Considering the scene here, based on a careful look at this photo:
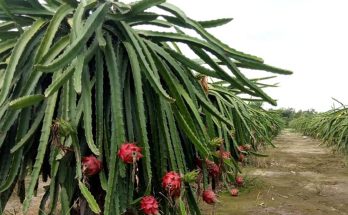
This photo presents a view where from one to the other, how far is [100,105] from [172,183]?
444 millimetres

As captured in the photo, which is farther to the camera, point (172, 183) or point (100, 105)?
point (100, 105)

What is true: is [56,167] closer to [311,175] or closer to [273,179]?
[273,179]

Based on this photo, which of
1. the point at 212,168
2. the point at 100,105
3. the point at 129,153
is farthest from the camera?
the point at 212,168

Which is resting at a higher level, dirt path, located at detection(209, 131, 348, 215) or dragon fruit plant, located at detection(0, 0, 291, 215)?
dragon fruit plant, located at detection(0, 0, 291, 215)

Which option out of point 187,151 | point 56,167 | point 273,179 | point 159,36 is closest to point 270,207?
point 273,179

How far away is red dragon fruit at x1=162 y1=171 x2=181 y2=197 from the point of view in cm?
164

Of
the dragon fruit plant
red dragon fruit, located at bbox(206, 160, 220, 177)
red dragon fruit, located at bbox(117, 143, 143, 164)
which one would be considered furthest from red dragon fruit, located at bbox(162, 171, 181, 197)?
red dragon fruit, located at bbox(206, 160, 220, 177)

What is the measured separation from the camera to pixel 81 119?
1819mm

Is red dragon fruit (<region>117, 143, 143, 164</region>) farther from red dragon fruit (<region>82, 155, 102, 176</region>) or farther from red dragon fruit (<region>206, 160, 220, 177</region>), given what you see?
red dragon fruit (<region>206, 160, 220, 177</region>)

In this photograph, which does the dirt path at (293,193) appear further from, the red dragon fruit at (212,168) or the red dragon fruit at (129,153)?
the red dragon fruit at (129,153)

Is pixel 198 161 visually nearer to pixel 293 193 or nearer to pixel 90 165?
pixel 90 165

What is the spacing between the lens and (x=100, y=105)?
1.75m

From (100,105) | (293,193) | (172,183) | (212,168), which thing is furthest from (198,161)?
(293,193)

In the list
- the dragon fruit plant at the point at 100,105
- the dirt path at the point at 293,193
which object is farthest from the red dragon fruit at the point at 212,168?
the dirt path at the point at 293,193
